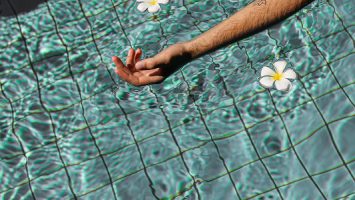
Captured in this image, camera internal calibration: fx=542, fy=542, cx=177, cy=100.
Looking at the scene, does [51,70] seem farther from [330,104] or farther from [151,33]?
[330,104]

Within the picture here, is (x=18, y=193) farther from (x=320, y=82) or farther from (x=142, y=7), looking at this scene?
(x=320, y=82)

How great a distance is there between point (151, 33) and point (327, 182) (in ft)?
4.67

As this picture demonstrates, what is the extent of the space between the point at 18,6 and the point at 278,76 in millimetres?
1855

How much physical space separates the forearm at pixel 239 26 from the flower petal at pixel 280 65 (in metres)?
0.32

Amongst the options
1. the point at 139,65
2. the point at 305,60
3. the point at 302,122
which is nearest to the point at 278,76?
the point at 305,60

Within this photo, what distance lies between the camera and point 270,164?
2.84 meters

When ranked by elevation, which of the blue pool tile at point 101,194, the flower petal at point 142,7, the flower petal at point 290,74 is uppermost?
the flower petal at point 142,7

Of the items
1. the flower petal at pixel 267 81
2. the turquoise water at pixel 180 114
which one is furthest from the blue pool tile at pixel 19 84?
the flower petal at pixel 267 81

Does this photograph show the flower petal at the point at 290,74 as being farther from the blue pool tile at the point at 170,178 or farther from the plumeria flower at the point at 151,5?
the plumeria flower at the point at 151,5

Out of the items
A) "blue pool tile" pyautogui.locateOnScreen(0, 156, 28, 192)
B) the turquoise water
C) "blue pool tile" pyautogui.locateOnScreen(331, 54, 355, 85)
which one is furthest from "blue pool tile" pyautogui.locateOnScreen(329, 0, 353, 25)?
"blue pool tile" pyautogui.locateOnScreen(0, 156, 28, 192)

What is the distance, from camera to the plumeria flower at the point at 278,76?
120 inches

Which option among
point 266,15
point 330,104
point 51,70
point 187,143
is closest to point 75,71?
point 51,70

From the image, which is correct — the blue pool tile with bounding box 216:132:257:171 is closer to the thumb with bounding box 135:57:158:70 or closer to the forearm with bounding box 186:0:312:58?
the forearm with bounding box 186:0:312:58

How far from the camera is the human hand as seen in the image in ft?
8.54
